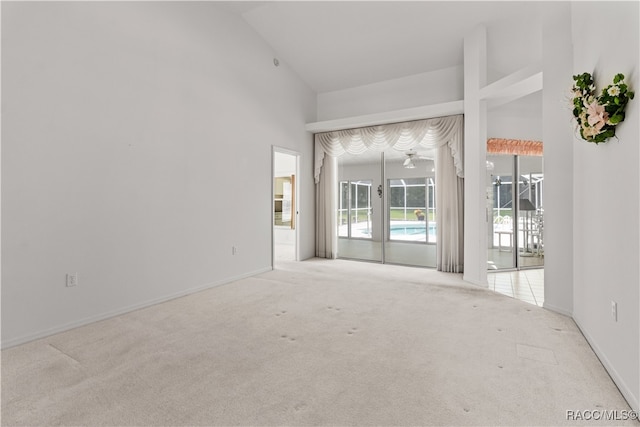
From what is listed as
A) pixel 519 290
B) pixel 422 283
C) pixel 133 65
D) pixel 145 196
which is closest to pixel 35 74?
pixel 133 65

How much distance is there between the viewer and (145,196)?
11.5 ft

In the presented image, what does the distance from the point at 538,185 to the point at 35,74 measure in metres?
6.92

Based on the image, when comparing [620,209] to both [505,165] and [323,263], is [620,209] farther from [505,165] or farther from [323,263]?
[323,263]

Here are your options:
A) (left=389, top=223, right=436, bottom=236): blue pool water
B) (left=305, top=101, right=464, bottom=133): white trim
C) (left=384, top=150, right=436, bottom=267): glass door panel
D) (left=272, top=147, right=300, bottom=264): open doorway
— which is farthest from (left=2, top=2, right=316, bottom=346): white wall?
(left=272, top=147, right=300, bottom=264): open doorway

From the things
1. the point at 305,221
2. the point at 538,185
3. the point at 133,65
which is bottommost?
the point at 305,221

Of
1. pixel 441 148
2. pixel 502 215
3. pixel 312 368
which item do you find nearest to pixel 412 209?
pixel 441 148

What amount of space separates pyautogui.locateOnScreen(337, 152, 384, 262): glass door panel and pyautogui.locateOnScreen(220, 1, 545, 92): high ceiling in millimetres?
1533

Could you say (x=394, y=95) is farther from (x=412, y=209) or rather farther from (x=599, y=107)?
(x=599, y=107)

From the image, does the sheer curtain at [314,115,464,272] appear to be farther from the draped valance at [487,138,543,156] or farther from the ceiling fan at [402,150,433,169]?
the draped valance at [487,138,543,156]

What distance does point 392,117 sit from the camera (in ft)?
17.4

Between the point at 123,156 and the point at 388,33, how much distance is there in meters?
3.82

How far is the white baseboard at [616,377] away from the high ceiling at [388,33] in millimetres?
3543

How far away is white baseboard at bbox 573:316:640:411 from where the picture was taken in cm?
176

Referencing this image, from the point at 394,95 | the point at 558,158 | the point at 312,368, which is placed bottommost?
the point at 312,368
